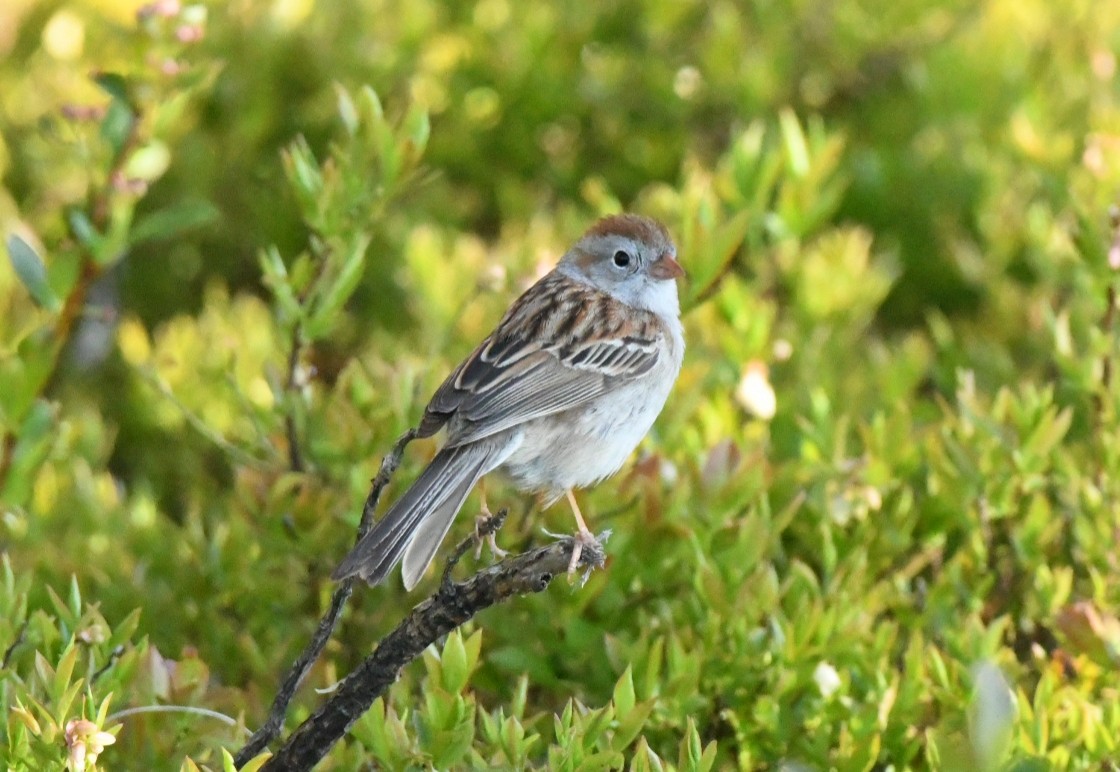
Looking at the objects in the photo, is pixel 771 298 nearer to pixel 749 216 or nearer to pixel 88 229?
pixel 749 216

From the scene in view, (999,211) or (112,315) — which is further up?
(112,315)

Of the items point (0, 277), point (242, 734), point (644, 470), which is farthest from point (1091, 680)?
point (0, 277)

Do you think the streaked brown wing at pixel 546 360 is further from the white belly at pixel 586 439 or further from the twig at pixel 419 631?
the twig at pixel 419 631

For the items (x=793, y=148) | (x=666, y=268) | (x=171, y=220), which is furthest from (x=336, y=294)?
(x=793, y=148)

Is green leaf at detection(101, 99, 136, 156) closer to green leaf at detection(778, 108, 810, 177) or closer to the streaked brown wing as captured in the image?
the streaked brown wing

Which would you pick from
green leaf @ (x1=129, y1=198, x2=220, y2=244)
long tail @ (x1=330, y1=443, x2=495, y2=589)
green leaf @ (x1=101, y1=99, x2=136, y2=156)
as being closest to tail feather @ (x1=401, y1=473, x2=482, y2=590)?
long tail @ (x1=330, y1=443, x2=495, y2=589)

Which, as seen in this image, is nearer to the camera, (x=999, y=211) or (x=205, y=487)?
(x=205, y=487)
